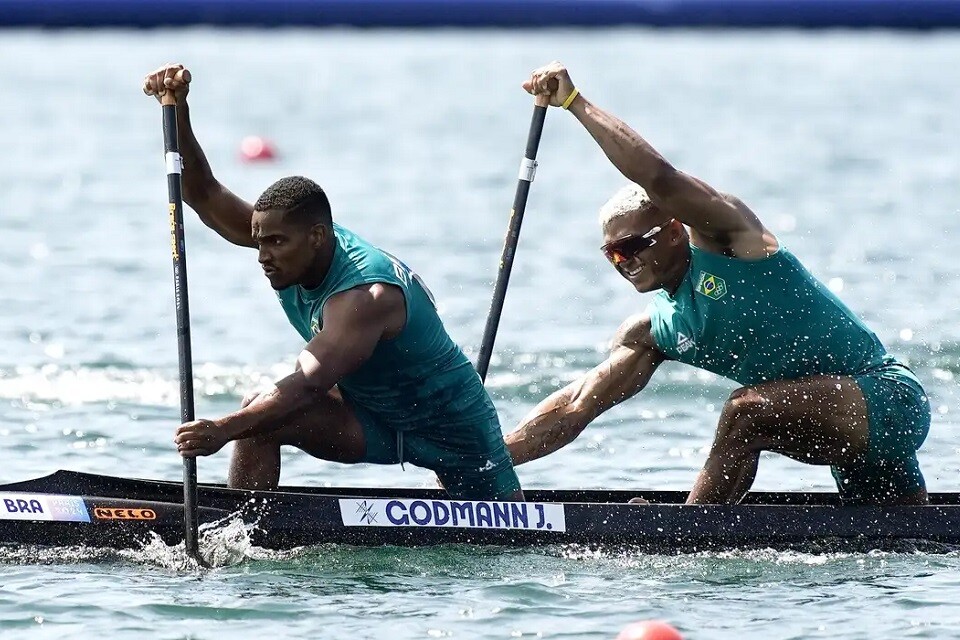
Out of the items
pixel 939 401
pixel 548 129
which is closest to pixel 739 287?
pixel 939 401

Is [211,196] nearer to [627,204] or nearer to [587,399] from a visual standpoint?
[627,204]

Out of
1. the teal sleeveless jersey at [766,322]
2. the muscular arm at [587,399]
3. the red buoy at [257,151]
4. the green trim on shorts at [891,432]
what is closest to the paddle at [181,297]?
the muscular arm at [587,399]

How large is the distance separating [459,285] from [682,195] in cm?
1051

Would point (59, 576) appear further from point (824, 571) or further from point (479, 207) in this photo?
point (479, 207)

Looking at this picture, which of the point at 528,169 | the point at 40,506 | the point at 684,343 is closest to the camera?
the point at 40,506

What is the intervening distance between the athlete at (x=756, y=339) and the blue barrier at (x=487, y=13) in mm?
39533

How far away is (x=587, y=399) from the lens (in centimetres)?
941

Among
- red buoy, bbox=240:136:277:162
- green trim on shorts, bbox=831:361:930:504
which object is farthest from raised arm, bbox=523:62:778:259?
red buoy, bbox=240:136:277:162

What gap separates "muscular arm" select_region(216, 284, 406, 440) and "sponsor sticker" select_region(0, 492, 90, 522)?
3.56ft

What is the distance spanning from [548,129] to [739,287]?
91.1 feet

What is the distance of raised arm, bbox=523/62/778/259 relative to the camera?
807cm

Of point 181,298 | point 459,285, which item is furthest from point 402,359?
point 459,285

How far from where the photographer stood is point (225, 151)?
101 feet

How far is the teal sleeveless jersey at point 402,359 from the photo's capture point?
26.1 feet
